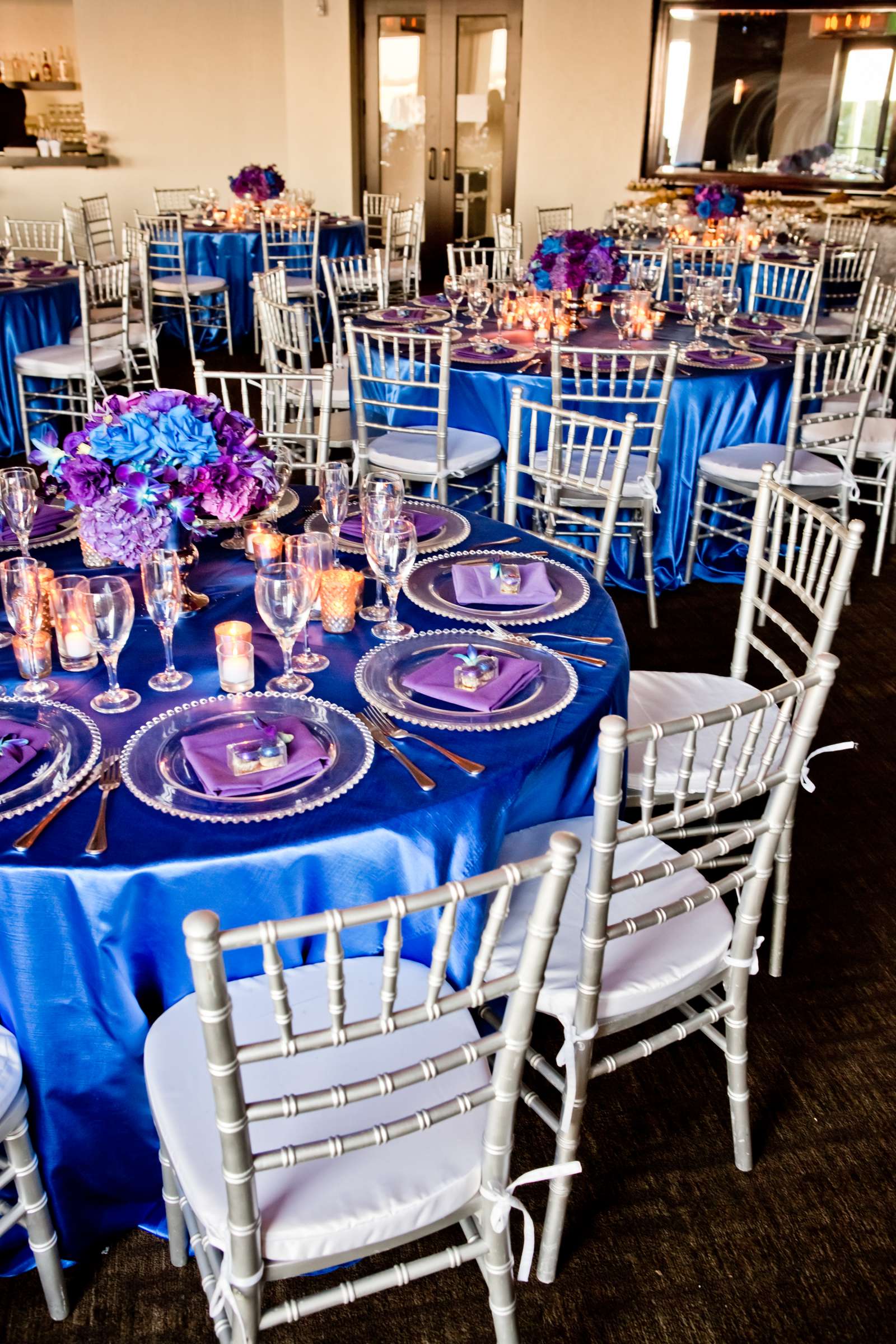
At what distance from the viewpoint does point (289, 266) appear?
25.9 ft

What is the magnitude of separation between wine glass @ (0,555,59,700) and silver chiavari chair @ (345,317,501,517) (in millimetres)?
1834

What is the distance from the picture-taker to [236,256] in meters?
7.83

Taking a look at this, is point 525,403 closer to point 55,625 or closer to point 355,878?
point 55,625

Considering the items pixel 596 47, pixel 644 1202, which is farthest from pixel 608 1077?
pixel 596 47

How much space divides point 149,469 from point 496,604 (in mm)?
689

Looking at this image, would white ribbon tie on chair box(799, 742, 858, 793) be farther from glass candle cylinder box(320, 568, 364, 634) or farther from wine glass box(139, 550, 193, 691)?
wine glass box(139, 550, 193, 691)

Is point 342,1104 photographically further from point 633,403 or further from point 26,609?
point 633,403

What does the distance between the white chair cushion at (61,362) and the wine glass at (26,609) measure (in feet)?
13.0

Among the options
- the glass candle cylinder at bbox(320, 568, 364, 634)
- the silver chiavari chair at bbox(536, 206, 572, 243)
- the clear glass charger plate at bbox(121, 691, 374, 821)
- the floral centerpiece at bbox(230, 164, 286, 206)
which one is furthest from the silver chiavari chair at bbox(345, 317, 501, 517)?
the silver chiavari chair at bbox(536, 206, 572, 243)

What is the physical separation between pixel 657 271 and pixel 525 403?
3.05 meters

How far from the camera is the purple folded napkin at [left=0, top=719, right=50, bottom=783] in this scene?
1476 mm

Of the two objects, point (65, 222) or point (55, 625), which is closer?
point (55, 625)

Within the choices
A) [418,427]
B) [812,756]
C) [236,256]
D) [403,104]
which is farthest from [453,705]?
[403,104]

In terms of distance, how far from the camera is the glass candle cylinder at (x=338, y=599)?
75.6 inches
